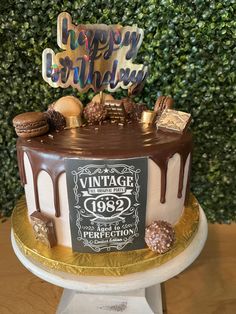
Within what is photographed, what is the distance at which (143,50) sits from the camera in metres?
→ 1.72

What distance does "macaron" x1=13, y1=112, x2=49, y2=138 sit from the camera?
128 centimetres

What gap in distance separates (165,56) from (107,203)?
2.72ft

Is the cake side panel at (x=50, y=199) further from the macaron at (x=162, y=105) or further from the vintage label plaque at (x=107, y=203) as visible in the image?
the macaron at (x=162, y=105)

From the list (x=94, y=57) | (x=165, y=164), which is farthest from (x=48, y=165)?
(x=94, y=57)

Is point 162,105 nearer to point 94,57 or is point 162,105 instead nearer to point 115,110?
point 115,110

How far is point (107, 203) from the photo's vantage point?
1.17m

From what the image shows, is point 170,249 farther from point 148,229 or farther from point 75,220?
point 75,220

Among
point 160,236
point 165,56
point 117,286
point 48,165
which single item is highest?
point 165,56

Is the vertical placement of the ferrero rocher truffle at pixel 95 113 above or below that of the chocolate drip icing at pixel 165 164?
above

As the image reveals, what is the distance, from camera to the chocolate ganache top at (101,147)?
1.16 meters

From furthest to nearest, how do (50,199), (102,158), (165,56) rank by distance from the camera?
(165,56) < (50,199) < (102,158)

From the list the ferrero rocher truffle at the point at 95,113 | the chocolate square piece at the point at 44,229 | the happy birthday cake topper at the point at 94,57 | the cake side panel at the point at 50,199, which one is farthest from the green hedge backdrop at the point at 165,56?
the chocolate square piece at the point at 44,229

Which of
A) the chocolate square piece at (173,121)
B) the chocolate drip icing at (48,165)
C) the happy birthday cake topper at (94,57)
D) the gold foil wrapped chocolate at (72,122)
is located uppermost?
the happy birthday cake topper at (94,57)

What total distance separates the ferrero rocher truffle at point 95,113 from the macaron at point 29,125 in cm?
21
